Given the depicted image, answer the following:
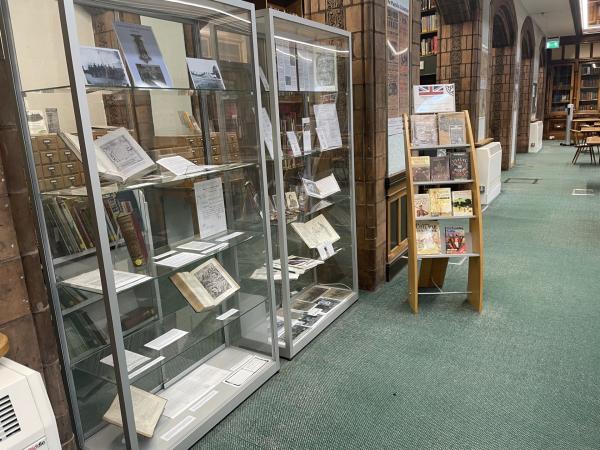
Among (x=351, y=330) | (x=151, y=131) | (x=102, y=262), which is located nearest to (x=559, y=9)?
(x=351, y=330)

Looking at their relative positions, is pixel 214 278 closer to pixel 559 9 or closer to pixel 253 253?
pixel 253 253

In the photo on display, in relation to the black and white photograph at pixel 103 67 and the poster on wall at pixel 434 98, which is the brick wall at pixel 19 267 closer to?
the black and white photograph at pixel 103 67

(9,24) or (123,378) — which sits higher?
(9,24)

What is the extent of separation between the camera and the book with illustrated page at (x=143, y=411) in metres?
1.96

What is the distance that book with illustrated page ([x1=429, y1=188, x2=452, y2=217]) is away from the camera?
10.5ft

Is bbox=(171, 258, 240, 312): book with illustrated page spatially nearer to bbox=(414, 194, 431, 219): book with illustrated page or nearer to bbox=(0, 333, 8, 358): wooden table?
bbox=(0, 333, 8, 358): wooden table

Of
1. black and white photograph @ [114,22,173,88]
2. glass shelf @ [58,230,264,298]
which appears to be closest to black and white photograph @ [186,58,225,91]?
black and white photograph @ [114,22,173,88]

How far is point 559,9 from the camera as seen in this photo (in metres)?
10.1

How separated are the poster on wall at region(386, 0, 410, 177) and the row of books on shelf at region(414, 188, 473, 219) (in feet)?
1.94

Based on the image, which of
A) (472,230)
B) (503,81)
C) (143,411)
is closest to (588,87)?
(503,81)

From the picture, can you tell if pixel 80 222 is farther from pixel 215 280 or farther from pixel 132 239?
pixel 215 280

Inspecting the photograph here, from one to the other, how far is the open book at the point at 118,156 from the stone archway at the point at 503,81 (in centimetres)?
819

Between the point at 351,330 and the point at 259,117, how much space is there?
1.52 meters

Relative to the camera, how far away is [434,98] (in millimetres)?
3127
